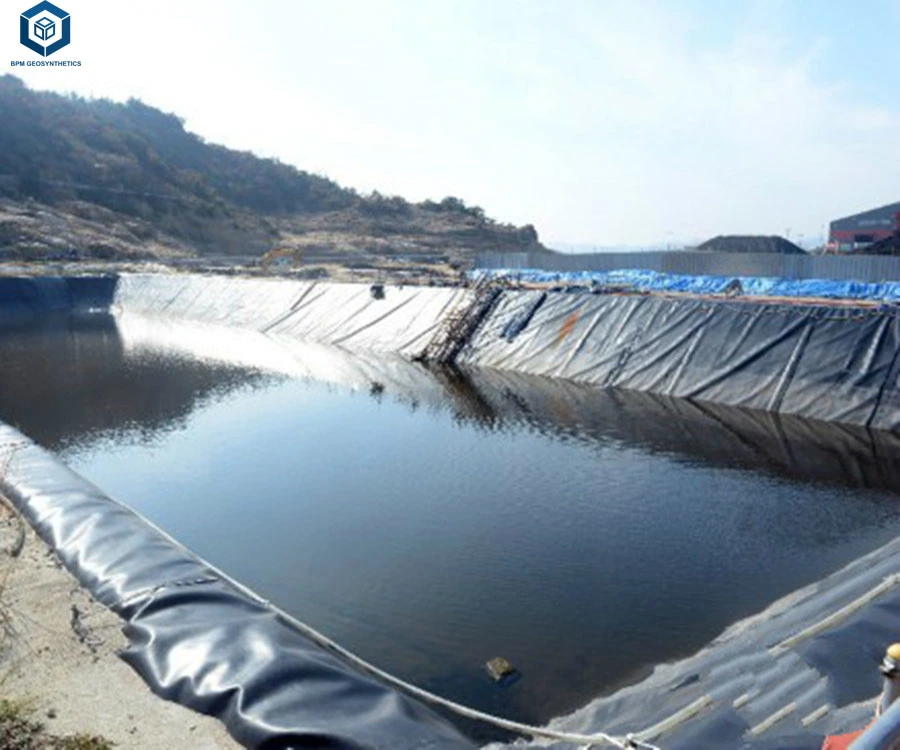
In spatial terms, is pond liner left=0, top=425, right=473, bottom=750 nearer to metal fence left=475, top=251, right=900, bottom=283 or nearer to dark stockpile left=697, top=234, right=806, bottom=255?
metal fence left=475, top=251, right=900, bottom=283

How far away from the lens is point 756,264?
36.2 metres

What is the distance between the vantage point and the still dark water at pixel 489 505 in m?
9.82

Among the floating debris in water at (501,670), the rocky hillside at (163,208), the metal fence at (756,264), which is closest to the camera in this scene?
the floating debris in water at (501,670)

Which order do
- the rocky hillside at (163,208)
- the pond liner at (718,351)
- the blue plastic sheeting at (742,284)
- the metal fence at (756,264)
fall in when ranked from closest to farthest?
the pond liner at (718,351), the blue plastic sheeting at (742,284), the metal fence at (756,264), the rocky hillside at (163,208)

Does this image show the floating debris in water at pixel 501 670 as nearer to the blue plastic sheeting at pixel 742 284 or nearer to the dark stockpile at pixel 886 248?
the blue plastic sheeting at pixel 742 284

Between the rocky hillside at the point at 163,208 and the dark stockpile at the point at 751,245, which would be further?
the rocky hillside at the point at 163,208

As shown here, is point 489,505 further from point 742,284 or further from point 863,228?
point 863,228

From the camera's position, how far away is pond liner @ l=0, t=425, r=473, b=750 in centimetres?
590

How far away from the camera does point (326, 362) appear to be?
1220 inches

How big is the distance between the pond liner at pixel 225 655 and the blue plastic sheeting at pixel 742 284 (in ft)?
79.4

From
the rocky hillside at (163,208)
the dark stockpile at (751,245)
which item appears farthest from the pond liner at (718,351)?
the rocky hillside at (163,208)

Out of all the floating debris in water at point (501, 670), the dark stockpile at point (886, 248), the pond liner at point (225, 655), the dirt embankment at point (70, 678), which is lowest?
the floating debris in water at point (501, 670)

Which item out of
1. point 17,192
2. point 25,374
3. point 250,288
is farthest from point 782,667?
point 17,192

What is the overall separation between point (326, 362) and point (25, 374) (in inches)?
440
